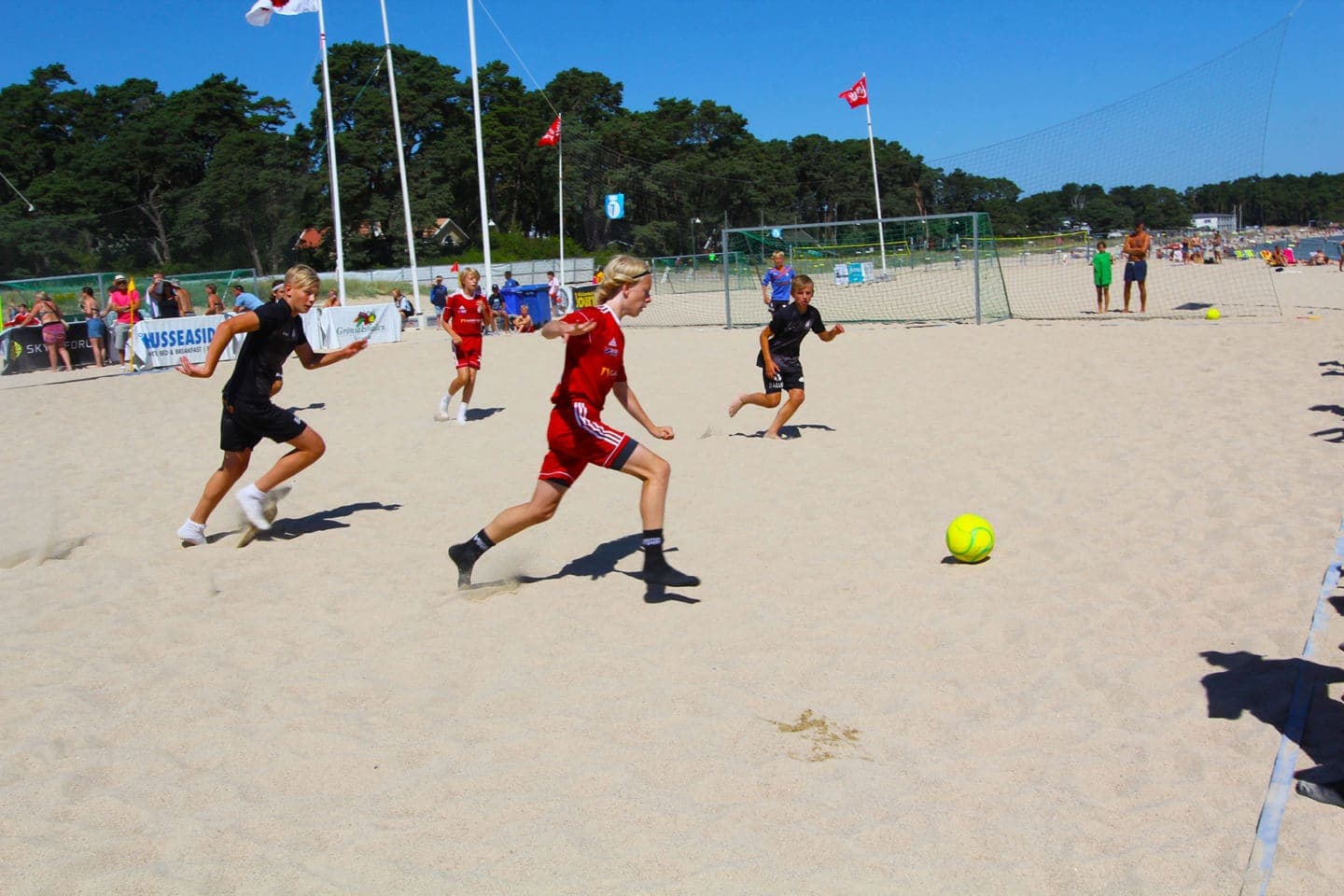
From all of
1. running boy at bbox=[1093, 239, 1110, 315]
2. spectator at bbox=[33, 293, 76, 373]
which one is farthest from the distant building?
spectator at bbox=[33, 293, 76, 373]

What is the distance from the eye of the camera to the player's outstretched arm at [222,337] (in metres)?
6.26

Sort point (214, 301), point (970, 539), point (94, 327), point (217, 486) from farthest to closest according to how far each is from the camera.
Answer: point (214, 301)
point (94, 327)
point (217, 486)
point (970, 539)

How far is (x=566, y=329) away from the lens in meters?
5.20

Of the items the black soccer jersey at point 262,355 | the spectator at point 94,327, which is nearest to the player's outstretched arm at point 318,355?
the black soccer jersey at point 262,355

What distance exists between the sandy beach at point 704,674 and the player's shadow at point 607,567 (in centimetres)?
3

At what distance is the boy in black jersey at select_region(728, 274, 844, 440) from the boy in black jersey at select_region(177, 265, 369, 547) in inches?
164

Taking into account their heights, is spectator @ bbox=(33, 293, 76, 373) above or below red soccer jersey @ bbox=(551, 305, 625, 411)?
above

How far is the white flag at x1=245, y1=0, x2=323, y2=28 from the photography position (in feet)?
75.6

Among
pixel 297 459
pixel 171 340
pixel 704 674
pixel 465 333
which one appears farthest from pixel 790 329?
pixel 171 340

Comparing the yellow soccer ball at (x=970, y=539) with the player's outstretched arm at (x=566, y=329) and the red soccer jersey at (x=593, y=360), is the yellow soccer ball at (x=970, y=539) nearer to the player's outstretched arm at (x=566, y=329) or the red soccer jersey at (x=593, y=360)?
the red soccer jersey at (x=593, y=360)

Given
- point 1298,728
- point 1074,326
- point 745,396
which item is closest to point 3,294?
point 745,396

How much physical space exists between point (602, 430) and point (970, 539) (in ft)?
7.18

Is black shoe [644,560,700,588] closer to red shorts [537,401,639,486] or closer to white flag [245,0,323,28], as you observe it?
red shorts [537,401,639,486]

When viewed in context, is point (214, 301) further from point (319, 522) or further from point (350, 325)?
point (319, 522)
